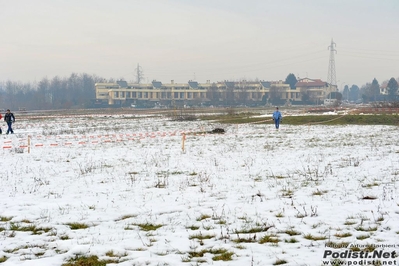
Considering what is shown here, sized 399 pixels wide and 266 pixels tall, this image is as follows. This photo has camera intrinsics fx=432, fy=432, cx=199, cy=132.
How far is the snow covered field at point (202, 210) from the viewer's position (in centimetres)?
636

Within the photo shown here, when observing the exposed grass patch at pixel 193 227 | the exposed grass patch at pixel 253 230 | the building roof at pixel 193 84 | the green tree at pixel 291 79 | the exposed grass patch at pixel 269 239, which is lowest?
the exposed grass patch at pixel 193 227

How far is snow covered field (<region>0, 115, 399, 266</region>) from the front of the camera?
636 cm

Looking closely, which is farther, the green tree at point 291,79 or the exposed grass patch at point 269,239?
the green tree at point 291,79

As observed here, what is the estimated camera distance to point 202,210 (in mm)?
8906

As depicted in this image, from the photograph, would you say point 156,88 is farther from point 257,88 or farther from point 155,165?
point 155,165

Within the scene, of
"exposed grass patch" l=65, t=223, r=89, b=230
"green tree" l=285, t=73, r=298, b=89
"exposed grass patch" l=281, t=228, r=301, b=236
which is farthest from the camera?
"green tree" l=285, t=73, r=298, b=89

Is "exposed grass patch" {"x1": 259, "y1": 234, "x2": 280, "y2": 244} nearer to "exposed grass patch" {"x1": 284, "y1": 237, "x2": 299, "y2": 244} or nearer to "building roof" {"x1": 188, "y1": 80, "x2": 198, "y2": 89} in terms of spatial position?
"exposed grass patch" {"x1": 284, "y1": 237, "x2": 299, "y2": 244}

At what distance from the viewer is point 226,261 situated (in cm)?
594

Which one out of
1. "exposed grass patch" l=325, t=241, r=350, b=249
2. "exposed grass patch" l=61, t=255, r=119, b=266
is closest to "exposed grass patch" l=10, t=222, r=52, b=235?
"exposed grass patch" l=61, t=255, r=119, b=266

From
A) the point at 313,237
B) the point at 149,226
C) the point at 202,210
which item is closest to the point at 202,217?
the point at 202,210

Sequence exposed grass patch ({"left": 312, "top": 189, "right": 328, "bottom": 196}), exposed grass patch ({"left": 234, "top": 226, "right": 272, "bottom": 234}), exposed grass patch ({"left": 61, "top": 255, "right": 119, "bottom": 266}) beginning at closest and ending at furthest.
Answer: exposed grass patch ({"left": 61, "top": 255, "right": 119, "bottom": 266}), exposed grass patch ({"left": 234, "top": 226, "right": 272, "bottom": 234}), exposed grass patch ({"left": 312, "top": 189, "right": 328, "bottom": 196})

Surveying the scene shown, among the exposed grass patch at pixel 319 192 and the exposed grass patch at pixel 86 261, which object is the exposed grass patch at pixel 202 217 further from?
the exposed grass patch at pixel 319 192

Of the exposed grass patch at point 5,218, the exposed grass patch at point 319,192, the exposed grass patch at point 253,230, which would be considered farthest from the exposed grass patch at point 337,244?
the exposed grass patch at point 5,218

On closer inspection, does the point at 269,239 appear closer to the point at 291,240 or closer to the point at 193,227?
the point at 291,240
